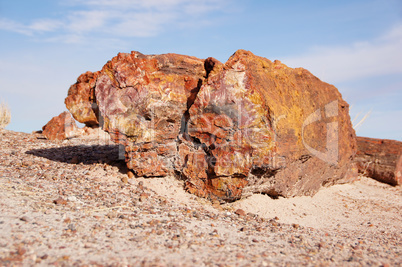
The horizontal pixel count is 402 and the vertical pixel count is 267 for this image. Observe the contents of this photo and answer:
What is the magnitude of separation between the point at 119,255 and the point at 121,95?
2.68 meters

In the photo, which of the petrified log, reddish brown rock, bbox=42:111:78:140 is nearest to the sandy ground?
the petrified log

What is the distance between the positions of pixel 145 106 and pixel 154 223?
1865 millimetres

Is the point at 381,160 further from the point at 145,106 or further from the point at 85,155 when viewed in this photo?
the point at 85,155

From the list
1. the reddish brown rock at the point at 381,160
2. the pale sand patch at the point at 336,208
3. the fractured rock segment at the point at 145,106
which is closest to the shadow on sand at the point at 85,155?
the fractured rock segment at the point at 145,106

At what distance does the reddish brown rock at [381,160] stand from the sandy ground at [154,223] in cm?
213

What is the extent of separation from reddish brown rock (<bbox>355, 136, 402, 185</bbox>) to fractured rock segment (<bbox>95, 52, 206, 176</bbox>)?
222 inches

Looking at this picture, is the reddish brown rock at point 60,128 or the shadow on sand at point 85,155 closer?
the shadow on sand at point 85,155

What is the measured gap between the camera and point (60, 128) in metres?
8.97

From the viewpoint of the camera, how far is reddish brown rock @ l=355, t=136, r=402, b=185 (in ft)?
27.4

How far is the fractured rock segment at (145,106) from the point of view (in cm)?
492

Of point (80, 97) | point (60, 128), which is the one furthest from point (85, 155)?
point (60, 128)

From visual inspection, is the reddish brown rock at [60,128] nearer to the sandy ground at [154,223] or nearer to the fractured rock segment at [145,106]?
the sandy ground at [154,223]

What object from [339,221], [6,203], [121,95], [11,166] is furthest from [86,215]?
[339,221]

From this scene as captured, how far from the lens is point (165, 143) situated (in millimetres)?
5012
